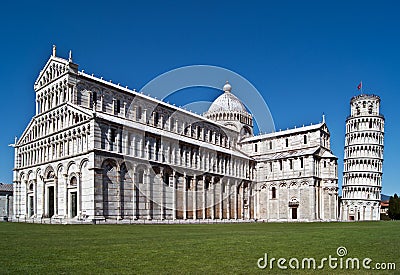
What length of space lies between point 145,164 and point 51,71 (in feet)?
61.7

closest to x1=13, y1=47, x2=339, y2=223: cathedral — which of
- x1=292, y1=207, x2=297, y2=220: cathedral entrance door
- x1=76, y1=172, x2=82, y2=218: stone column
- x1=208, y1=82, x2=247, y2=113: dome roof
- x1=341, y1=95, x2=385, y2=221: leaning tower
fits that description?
x1=76, y1=172, x2=82, y2=218: stone column

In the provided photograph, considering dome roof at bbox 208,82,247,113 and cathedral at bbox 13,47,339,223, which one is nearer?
cathedral at bbox 13,47,339,223

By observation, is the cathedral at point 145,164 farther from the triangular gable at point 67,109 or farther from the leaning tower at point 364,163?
the leaning tower at point 364,163

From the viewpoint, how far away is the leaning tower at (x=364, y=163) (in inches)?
3789

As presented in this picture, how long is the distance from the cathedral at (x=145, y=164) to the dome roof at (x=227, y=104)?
8816 mm

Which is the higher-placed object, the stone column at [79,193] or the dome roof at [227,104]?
the dome roof at [227,104]

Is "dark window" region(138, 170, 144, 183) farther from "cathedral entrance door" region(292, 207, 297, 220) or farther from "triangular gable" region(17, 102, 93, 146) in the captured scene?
"cathedral entrance door" region(292, 207, 297, 220)

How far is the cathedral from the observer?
4662cm

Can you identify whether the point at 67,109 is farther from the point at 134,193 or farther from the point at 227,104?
the point at 227,104

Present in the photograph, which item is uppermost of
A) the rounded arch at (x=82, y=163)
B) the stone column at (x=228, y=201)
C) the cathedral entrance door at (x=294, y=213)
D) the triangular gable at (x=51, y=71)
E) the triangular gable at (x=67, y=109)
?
the triangular gable at (x=51, y=71)

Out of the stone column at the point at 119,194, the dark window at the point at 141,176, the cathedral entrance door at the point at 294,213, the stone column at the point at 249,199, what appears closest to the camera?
the stone column at the point at 119,194

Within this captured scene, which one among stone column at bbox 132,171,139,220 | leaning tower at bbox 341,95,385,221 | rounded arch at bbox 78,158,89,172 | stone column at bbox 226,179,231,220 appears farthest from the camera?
leaning tower at bbox 341,95,385,221

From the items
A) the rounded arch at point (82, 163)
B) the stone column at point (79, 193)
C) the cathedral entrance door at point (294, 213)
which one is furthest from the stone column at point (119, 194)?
the cathedral entrance door at point (294, 213)

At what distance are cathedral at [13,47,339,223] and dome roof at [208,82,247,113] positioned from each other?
882 cm
